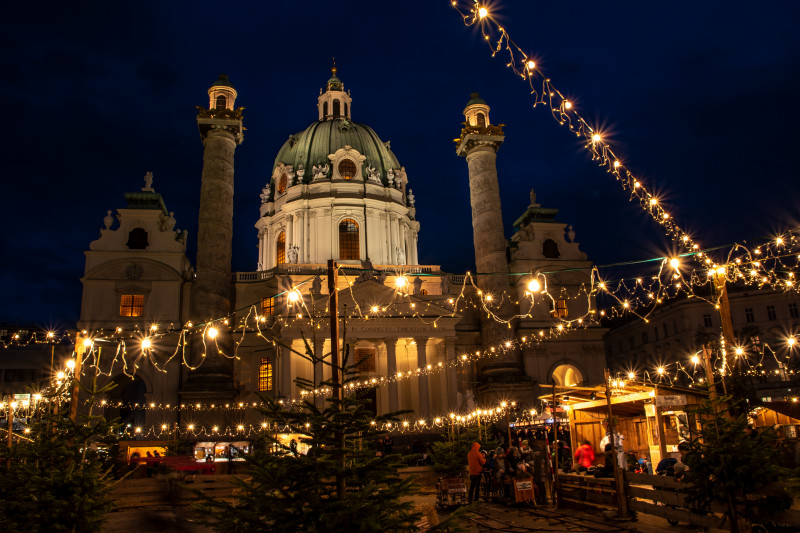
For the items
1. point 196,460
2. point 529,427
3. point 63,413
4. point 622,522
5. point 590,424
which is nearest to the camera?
point 622,522

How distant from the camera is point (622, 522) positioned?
1351 centimetres

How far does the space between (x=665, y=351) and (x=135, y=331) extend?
46.1 m

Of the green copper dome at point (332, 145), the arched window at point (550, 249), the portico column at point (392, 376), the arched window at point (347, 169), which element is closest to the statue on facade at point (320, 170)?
the green copper dome at point (332, 145)

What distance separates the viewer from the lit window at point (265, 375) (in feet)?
140

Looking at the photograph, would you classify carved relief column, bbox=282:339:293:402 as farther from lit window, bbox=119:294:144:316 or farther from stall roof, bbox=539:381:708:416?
stall roof, bbox=539:381:708:416

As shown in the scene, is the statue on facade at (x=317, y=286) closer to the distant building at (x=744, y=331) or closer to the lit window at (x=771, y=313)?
the distant building at (x=744, y=331)

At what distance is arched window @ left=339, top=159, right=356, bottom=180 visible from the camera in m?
55.3

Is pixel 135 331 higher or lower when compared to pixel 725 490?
higher

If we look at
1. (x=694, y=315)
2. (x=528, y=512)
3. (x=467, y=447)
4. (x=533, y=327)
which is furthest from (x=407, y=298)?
(x=694, y=315)

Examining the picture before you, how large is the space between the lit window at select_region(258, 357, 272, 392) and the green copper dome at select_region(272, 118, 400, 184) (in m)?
18.5

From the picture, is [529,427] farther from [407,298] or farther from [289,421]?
[289,421]

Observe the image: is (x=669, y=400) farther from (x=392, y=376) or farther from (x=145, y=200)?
(x=145, y=200)

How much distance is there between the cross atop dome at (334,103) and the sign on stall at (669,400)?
4906 cm

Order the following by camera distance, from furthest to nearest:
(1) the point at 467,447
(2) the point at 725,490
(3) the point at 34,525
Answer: (1) the point at 467,447 → (3) the point at 34,525 → (2) the point at 725,490
